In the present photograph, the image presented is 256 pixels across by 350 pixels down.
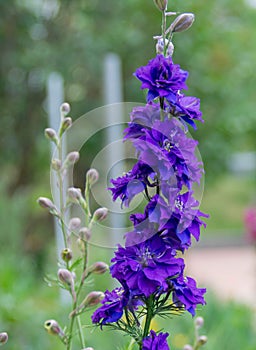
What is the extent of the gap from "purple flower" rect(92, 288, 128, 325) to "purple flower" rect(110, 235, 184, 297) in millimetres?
23

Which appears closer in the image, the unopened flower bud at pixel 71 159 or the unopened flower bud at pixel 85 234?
the unopened flower bud at pixel 85 234

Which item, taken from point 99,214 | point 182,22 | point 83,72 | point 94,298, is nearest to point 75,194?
point 99,214

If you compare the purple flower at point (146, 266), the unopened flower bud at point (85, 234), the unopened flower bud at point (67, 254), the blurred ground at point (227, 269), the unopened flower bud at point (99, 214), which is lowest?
the purple flower at point (146, 266)

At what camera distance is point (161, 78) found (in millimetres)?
747

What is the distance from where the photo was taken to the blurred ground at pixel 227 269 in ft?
20.1

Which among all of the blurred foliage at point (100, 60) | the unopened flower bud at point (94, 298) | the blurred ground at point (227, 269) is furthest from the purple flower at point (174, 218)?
the blurred ground at point (227, 269)

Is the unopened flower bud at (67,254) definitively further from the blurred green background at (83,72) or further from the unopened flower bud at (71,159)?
the blurred green background at (83,72)

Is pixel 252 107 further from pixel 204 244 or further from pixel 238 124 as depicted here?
pixel 204 244

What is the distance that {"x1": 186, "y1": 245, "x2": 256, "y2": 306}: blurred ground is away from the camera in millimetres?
6141

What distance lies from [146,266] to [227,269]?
707cm

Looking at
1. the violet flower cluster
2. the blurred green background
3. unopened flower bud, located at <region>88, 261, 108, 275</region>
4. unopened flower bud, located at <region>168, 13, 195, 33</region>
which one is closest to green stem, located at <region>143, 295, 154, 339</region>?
the violet flower cluster

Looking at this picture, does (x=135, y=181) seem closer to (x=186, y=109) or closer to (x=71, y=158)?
(x=186, y=109)

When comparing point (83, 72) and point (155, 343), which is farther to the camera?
point (83, 72)

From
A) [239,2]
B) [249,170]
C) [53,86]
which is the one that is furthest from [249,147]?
[53,86]
